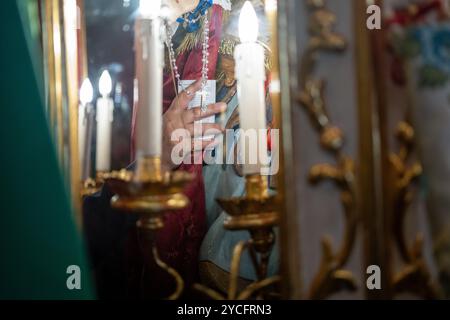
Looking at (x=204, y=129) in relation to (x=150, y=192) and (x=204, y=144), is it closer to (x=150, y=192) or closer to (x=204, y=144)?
(x=204, y=144)

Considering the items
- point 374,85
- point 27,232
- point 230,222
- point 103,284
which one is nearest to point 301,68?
point 374,85

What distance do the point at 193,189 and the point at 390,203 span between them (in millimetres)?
479

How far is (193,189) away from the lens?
0.82 metres

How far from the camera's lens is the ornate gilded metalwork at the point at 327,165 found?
1.23ft

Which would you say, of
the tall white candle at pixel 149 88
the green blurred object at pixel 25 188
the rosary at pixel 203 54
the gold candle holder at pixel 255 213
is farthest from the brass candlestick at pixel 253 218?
the rosary at pixel 203 54

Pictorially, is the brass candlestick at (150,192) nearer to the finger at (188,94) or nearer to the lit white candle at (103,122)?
the lit white candle at (103,122)

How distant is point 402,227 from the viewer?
0.38 m

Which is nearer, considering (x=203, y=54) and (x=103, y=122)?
(x=103, y=122)

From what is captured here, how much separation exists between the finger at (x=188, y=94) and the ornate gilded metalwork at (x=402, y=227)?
1.57 ft

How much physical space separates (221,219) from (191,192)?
0.07 meters

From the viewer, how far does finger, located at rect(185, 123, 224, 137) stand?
80 cm

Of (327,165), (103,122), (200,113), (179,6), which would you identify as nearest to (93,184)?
(103,122)

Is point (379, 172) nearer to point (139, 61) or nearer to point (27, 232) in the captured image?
point (139, 61)

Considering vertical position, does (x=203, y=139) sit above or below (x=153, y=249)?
above
